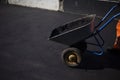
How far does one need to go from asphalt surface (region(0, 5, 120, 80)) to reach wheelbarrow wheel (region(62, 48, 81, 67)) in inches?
4.1

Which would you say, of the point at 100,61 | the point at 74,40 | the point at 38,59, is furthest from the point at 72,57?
the point at 38,59

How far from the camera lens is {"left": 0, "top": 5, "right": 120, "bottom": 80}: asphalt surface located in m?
3.73

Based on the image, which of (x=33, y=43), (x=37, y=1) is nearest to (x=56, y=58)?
(x=33, y=43)

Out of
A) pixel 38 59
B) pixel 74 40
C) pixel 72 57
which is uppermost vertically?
pixel 74 40

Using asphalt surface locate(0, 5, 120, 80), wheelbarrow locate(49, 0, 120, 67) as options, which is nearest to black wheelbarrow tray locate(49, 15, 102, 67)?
wheelbarrow locate(49, 0, 120, 67)

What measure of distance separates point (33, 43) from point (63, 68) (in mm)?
1230

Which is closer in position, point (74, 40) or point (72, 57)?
point (74, 40)

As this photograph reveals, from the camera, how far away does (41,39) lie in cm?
506

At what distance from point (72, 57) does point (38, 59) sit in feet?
2.51

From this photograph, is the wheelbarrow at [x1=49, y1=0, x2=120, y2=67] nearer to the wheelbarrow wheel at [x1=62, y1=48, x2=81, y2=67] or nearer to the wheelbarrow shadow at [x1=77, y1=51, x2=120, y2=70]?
the wheelbarrow wheel at [x1=62, y1=48, x2=81, y2=67]

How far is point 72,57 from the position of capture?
3828mm

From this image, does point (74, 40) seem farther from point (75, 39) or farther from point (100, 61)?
point (100, 61)

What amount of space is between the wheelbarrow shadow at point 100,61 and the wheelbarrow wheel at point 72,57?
0.16 meters

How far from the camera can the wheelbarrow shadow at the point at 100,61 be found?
396 centimetres
